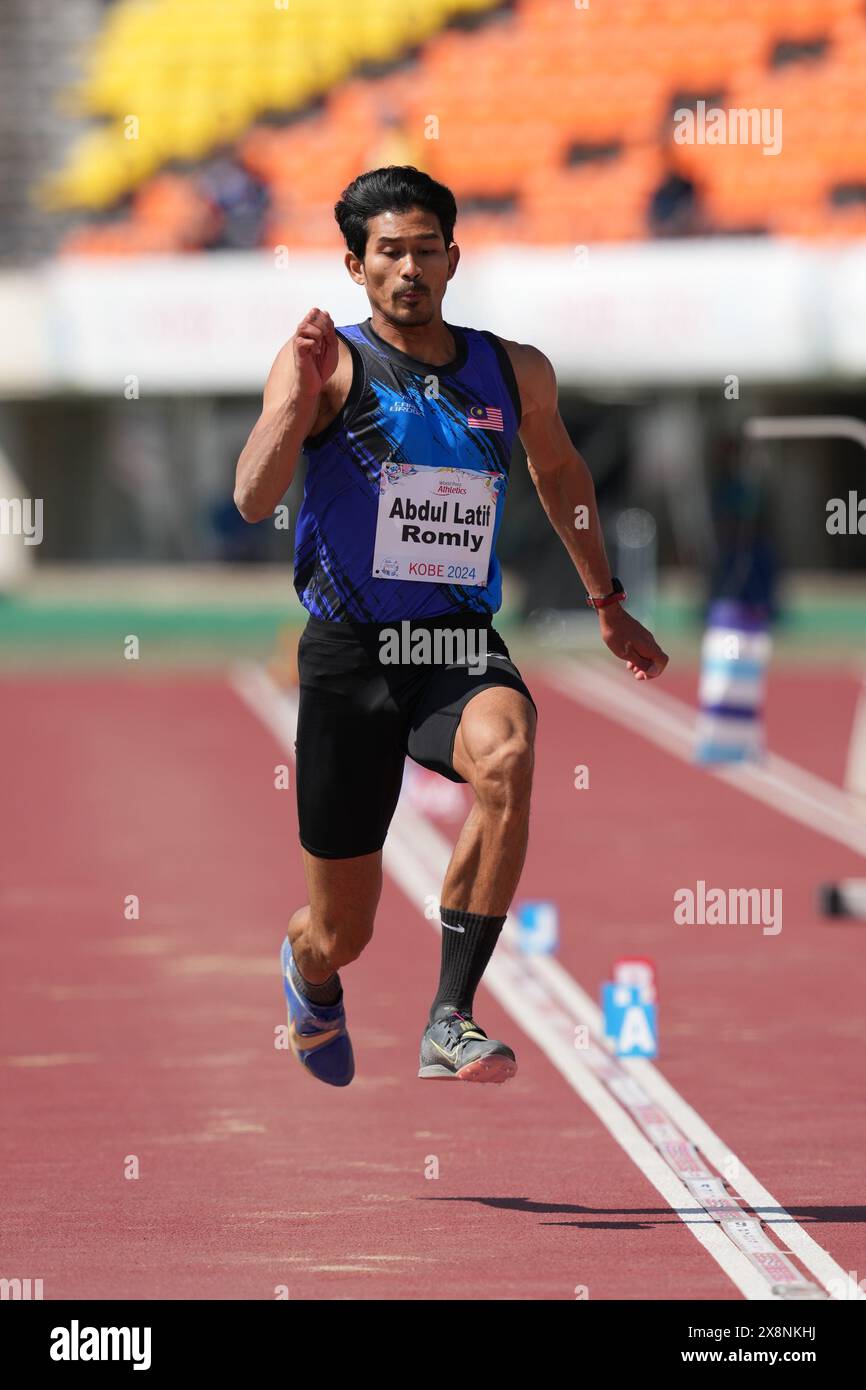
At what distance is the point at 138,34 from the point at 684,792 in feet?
64.2

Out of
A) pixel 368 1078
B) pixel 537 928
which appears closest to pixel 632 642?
pixel 368 1078

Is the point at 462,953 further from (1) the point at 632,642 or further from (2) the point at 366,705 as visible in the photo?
(1) the point at 632,642

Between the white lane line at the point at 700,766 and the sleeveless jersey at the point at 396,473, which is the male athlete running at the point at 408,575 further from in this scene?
the white lane line at the point at 700,766

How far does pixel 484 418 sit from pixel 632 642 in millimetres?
729

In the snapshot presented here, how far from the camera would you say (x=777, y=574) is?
94.7 ft

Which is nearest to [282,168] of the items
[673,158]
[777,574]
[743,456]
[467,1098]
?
[673,158]

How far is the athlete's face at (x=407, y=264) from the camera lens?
7.07m

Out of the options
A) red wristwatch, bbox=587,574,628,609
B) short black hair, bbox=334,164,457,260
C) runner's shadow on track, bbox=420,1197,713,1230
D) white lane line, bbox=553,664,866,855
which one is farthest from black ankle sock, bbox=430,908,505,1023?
white lane line, bbox=553,664,866,855

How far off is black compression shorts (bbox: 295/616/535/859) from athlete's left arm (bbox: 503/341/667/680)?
0.41 meters

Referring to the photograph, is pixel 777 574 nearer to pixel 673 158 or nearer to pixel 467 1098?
pixel 673 158

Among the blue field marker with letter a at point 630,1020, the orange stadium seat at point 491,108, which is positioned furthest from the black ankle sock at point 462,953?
the orange stadium seat at point 491,108

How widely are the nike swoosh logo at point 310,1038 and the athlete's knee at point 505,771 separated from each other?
1.11 metres

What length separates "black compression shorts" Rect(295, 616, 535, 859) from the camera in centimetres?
714

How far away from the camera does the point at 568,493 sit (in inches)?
293
